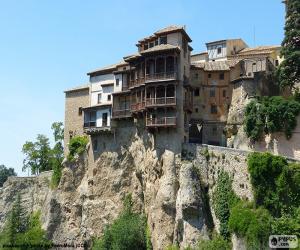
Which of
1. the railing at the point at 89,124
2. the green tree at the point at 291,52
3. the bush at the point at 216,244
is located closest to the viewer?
the bush at the point at 216,244

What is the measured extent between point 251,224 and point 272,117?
42.8 feet

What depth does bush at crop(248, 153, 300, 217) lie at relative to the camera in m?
35.5

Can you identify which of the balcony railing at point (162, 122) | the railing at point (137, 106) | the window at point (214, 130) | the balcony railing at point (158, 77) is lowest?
the window at point (214, 130)

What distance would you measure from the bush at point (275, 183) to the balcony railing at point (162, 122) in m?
10.5

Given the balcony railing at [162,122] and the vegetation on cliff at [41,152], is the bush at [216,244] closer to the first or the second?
the balcony railing at [162,122]

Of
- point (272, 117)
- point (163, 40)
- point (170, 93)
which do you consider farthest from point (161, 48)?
point (272, 117)

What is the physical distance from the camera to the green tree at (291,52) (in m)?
46.3

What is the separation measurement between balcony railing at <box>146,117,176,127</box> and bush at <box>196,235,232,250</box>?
1210 centimetres

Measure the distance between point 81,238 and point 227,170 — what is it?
2110cm

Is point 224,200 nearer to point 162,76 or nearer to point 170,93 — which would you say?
point 170,93

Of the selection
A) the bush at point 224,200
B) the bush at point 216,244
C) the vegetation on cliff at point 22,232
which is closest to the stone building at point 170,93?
the bush at point 224,200

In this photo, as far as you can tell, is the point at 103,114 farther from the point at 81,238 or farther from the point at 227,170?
the point at 227,170

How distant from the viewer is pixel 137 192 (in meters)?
50.6

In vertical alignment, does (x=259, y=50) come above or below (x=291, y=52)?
above
